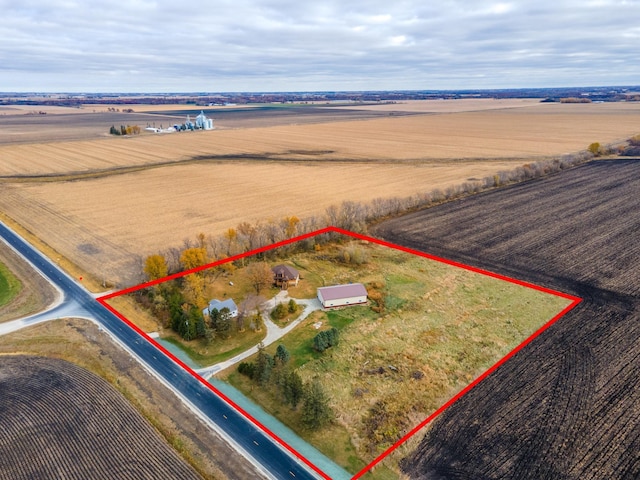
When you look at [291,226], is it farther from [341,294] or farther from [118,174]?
[118,174]

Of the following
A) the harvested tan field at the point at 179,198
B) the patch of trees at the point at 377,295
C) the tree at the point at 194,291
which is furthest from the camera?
the harvested tan field at the point at 179,198

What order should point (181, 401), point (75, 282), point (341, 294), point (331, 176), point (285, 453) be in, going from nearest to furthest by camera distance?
1. point (285, 453)
2. point (181, 401)
3. point (341, 294)
4. point (75, 282)
5. point (331, 176)

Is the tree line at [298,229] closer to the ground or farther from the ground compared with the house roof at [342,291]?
A: farther from the ground

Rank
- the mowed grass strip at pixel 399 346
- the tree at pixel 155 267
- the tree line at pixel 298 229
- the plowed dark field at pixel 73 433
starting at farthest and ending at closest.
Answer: the tree line at pixel 298 229 → the tree at pixel 155 267 → the mowed grass strip at pixel 399 346 → the plowed dark field at pixel 73 433

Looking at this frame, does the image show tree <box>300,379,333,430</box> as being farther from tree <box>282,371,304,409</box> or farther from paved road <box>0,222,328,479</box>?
paved road <box>0,222,328,479</box>

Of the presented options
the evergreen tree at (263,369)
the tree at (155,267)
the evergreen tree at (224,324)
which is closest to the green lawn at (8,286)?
the tree at (155,267)

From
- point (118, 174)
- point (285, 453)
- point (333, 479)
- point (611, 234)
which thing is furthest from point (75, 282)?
point (611, 234)

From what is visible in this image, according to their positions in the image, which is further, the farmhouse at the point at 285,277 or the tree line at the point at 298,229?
the tree line at the point at 298,229

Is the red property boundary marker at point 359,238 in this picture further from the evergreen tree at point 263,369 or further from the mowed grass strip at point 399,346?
the evergreen tree at point 263,369
